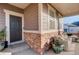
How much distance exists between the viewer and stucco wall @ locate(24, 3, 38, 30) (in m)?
2.40

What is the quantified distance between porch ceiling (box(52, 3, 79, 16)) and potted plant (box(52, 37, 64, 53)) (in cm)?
62

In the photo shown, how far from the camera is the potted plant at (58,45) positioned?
240cm

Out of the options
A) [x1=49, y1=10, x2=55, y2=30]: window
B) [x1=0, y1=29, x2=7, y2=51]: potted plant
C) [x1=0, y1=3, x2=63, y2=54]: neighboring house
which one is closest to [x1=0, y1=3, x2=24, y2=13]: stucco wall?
[x1=0, y1=3, x2=63, y2=54]: neighboring house

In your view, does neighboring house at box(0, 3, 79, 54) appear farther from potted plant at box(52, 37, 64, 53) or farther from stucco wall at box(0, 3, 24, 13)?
potted plant at box(52, 37, 64, 53)

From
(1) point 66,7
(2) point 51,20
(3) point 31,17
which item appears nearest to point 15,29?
(3) point 31,17

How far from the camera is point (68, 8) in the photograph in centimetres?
246

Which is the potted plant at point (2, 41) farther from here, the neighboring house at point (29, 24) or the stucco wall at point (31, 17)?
the stucco wall at point (31, 17)

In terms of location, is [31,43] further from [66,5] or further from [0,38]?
[66,5]

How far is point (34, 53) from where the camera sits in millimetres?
2410

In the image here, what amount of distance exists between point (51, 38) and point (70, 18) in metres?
0.61

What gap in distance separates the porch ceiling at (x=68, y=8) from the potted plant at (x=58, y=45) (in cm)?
62

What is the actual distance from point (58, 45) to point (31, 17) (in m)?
0.87

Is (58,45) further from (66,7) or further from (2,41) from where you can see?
(2,41)

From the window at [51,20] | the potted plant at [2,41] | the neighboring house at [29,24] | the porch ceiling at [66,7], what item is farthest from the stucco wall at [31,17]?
the potted plant at [2,41]
